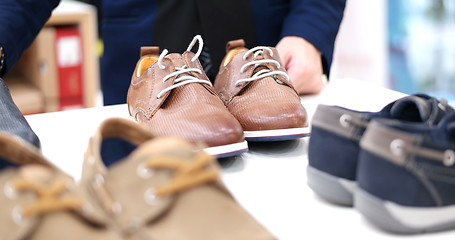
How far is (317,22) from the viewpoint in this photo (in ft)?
4.02

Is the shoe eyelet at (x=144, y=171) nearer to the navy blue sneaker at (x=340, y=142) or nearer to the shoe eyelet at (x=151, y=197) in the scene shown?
the shoe eyelet at (x=151, y=197)

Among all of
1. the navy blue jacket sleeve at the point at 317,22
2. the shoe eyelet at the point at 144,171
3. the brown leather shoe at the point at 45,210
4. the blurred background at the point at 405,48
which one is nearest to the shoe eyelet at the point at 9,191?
the brown leather shoe at the point at 45,210

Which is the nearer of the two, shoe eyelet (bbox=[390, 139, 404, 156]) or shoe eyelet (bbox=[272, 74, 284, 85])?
shoe eyelet (bbox=[390, 139, 404, 156])

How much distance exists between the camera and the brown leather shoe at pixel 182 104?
29.7 inches

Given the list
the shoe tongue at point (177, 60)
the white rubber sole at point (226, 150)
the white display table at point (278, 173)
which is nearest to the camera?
the white display table at point (278, 173)

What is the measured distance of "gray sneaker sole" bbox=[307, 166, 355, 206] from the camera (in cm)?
63

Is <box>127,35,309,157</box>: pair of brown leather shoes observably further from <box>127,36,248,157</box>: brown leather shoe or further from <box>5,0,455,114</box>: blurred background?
<box>5,0,455,114</box>: blurred background

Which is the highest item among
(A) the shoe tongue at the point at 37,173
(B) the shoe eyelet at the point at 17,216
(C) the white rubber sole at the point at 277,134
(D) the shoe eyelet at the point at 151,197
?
(A) the shoe tongue at the point at 37,173

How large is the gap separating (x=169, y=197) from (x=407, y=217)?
25 cm

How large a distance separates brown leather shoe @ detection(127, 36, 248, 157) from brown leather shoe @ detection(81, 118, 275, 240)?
235mm

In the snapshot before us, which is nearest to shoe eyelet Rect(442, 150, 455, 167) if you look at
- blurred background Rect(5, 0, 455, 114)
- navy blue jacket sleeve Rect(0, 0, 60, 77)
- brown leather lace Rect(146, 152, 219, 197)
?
brown leather lace Rect(146, 152, 219, 197)

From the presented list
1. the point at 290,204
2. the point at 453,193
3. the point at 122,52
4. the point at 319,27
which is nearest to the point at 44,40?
the point at 122,52

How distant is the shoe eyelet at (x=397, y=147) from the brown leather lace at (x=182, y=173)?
0.18 metres

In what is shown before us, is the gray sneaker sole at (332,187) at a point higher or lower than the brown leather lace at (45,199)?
lower
